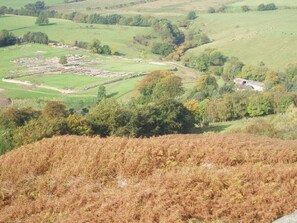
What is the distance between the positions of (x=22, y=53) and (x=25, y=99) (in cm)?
4400

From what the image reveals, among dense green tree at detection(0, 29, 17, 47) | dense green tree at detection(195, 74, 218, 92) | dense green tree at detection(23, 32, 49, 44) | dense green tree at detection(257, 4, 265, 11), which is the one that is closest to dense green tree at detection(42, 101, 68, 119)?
dense green tree at detection(195, 74, 218, 92)

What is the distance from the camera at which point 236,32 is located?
13925cm

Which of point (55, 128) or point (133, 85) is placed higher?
point (55, 128)

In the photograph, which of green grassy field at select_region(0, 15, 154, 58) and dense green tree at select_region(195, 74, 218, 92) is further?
green grassy field at select_region(0, 15, 154, 58)

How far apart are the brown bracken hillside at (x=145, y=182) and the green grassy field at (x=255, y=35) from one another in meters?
91.8

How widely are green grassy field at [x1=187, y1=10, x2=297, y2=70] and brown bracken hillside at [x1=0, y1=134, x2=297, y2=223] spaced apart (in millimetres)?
91806

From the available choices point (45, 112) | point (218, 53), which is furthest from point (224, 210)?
point (218, 53)

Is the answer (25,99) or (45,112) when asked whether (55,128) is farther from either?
(25,99)

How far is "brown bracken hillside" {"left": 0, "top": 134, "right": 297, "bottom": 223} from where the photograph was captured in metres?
12.7

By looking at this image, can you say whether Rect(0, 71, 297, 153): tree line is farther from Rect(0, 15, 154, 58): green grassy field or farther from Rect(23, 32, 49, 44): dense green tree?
Rect(23, 32, 49, 44): dense green tree

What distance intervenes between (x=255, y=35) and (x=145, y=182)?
11982 cm

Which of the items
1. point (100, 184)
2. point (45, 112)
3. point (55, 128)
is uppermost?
point (100, 184)

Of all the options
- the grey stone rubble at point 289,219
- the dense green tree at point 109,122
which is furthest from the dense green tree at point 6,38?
the grey stone rubble at point 289,219

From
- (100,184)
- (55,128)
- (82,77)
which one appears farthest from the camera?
(82,77)
